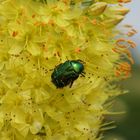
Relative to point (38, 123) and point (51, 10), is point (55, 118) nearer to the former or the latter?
point (38, 123)

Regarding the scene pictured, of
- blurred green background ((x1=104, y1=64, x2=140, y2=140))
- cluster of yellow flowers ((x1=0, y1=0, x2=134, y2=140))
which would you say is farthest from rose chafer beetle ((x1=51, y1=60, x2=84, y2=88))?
blurred green background ((x1=104, y1=64, x2=140, y2=140))

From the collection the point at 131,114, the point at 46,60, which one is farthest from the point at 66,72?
the point at 131,114

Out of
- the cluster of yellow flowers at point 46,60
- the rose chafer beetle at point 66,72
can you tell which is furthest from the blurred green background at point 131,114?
the rose chafer beetle at point 66,72

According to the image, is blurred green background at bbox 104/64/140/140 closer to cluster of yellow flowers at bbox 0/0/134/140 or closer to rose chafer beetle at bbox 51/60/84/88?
cluster of yellow flowers at bbox 0/0/134/140

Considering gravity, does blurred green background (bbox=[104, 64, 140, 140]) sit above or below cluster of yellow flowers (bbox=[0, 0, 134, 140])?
below

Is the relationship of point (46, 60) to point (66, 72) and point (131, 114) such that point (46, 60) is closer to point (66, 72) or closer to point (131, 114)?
point (66, 72)

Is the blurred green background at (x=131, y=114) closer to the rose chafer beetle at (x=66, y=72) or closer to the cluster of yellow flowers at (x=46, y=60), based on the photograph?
the cluster of yellow flowers at (x=46, y=60)
